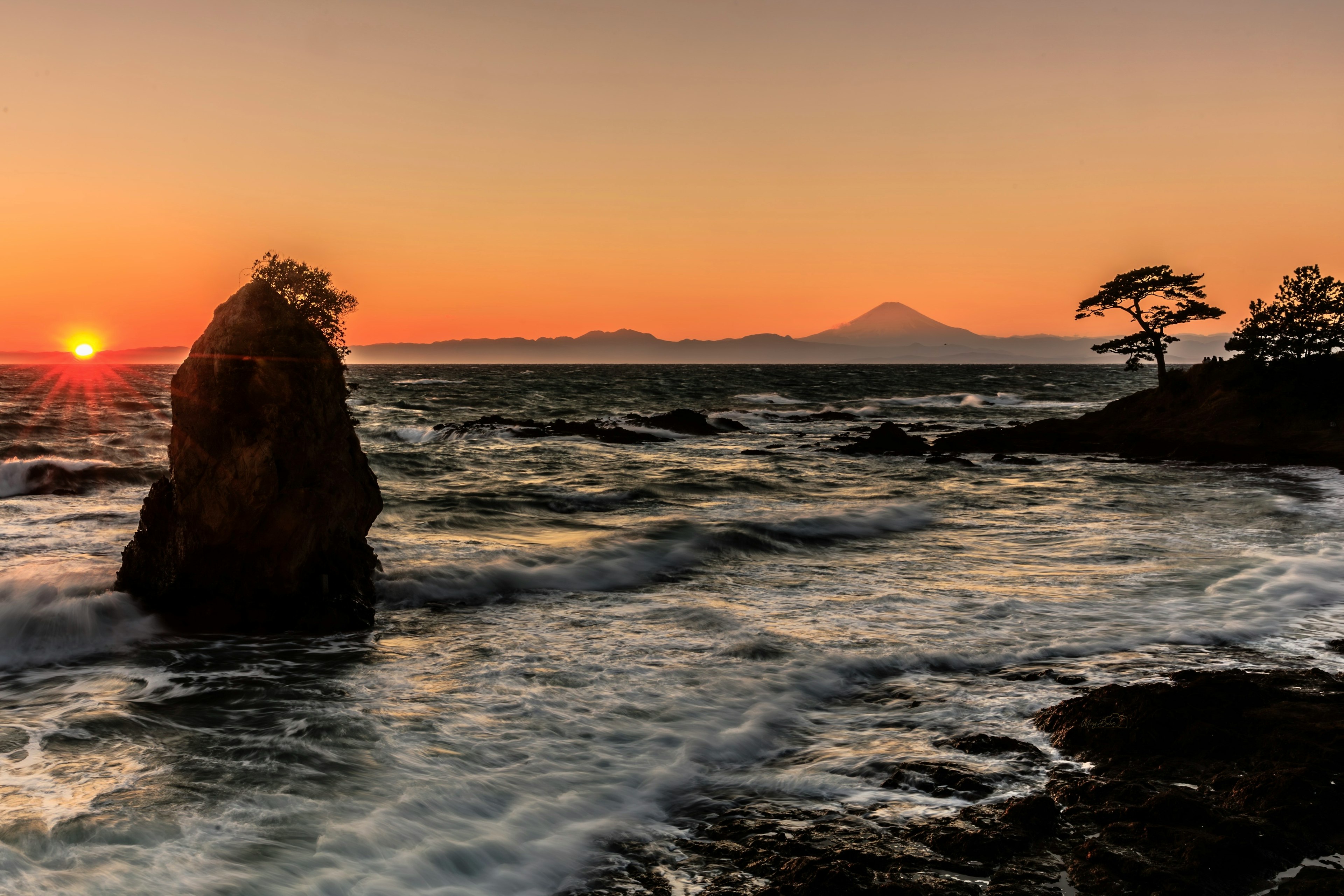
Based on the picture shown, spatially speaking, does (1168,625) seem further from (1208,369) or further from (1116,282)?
(1116,282)

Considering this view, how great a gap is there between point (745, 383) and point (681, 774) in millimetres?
123925

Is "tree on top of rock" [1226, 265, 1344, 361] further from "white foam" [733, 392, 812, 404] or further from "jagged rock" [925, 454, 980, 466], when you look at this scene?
"white foam" [733, 392, 812, 404]

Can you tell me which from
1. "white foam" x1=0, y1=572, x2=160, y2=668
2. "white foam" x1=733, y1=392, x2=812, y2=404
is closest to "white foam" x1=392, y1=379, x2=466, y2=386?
"white foam" x1=733, y1=392, x2=812, y2=404

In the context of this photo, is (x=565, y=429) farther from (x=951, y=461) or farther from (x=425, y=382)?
(x=425, y=382)

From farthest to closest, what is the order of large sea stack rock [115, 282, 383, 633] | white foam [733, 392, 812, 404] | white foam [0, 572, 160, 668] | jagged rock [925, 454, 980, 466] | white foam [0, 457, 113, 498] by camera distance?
1. white foam [733, 392, 812, 404]
2. jagged rock [925, 454, 980, 466]
3. white foam [0, 457, 113, 498]
4. large sea stack rock [115, 282, 383, 633]
5. white foam [0, 572, 160, 668]

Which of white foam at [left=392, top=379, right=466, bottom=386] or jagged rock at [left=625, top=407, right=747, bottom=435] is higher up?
white foam at [left=392, top=379, right=466, bottom=386]

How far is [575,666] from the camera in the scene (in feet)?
32.1

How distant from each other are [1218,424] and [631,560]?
28969mm

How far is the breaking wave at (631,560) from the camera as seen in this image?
13.6 m

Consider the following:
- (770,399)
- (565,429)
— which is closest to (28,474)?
(565,429)

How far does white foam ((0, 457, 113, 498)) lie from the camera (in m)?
21.8

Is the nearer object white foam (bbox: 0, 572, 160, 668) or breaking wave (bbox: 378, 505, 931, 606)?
white foam (bbox: 0, 572, 160, 668)

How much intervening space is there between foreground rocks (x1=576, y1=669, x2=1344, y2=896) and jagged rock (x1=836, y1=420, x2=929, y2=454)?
2906 centimetres

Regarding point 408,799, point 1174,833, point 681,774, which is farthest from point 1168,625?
point 408,799
